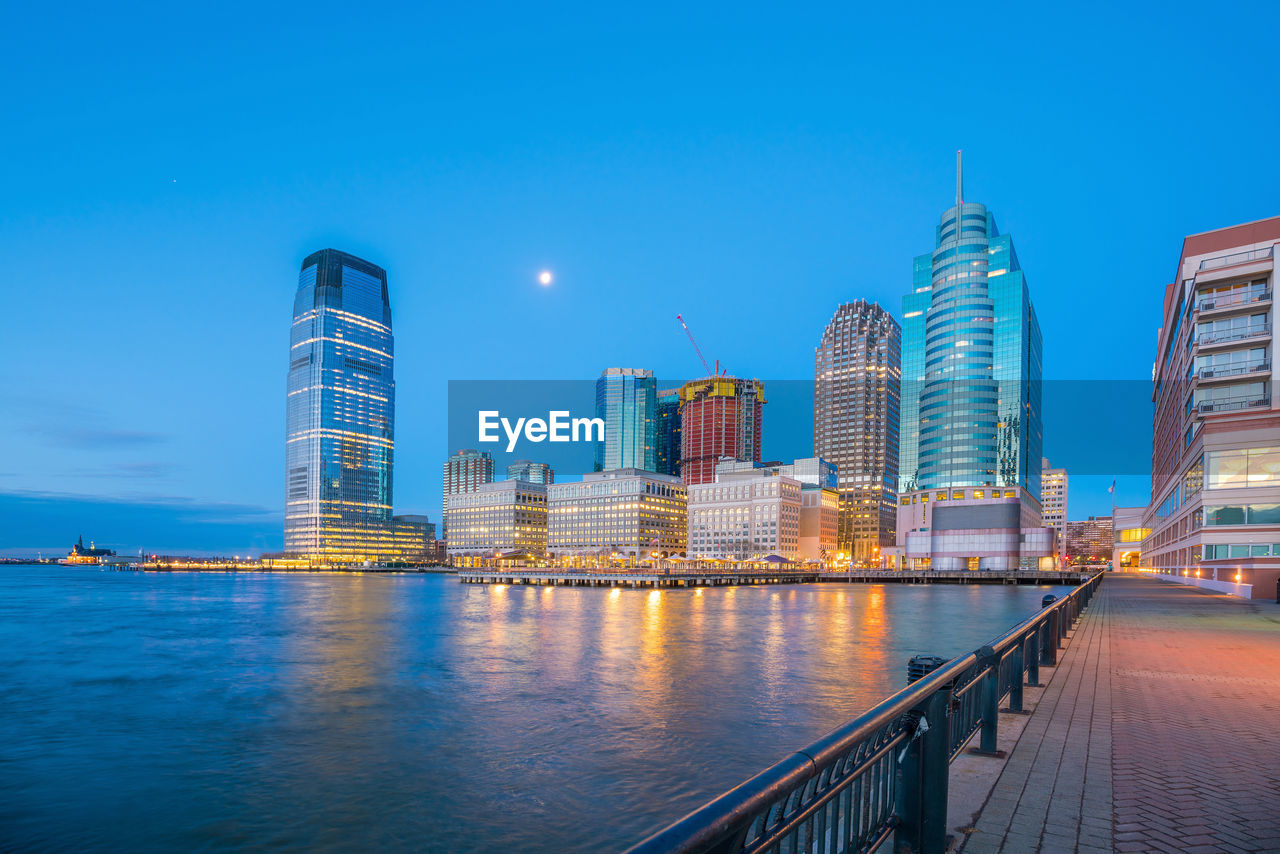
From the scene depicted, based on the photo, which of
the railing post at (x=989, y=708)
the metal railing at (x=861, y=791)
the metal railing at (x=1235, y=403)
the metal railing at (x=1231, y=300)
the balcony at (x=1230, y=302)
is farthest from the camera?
the metal railing at (x=1231, y=300)

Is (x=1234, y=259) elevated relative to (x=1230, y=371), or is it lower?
elevated

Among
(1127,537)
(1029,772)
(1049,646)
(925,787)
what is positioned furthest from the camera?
(1127,537)

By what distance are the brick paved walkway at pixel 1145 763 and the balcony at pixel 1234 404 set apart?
46269 mm

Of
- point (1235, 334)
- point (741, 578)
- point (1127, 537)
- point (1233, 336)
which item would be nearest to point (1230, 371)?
point (1233, 336)

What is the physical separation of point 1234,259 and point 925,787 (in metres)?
69.8

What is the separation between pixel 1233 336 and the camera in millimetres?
56562

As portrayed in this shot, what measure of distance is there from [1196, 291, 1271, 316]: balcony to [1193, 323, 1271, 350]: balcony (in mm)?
1560

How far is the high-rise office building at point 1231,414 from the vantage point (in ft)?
165

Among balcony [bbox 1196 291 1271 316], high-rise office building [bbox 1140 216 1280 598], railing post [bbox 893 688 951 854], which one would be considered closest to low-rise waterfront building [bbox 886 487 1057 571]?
high-rise office building [bbox 1140 216 1280 598]

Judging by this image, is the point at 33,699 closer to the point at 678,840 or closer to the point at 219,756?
the point at 219,756

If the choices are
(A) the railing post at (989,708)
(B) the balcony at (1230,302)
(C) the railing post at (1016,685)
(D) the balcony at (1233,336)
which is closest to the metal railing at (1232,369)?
(D) the balcony at (1233,336)

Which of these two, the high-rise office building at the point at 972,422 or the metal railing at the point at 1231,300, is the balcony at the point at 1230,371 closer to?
the metal railing at the point at 1231,300

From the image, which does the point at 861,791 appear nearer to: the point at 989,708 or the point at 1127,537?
the point at 989,708

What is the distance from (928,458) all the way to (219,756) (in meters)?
179
